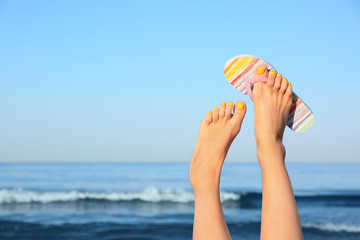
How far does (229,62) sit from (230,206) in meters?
4.87

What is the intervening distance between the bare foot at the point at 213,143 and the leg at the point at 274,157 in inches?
7.5

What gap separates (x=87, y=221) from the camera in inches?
202

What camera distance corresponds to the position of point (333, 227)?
4879 millimetres

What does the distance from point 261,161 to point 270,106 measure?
1.45 ft

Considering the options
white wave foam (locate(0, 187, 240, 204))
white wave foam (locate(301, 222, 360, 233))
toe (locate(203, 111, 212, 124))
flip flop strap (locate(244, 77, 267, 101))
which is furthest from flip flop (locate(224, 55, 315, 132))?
white wave foam (locate(0, 187, 240, 204))

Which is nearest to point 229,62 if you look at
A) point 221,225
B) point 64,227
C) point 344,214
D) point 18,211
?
point 221,225

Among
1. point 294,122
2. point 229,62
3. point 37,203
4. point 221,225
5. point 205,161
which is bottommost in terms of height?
point 37,203

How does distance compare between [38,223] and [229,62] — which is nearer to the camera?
[229,62]

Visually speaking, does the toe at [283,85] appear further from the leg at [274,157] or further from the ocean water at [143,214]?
the ocean water at [143,214]

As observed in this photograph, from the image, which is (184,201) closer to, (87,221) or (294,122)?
(87,221)

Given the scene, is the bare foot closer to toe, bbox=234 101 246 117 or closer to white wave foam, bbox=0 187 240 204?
toe, bbox=234 101 246 117

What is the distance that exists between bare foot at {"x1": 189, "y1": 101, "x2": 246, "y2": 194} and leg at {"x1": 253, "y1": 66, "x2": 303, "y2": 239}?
191 mm

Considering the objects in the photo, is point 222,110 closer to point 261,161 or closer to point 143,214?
point 261,161

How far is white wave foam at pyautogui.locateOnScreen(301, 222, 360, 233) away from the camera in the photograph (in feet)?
15.6
